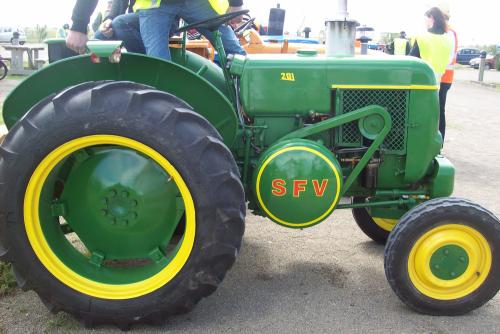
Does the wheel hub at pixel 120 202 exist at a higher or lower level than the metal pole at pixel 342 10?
lower

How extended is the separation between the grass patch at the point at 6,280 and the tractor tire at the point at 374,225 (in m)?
2.28

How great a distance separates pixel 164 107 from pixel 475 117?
9.66 meters

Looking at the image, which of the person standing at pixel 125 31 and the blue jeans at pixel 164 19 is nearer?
the blue jeans at pixel 164 19

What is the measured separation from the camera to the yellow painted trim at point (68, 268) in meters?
2.60

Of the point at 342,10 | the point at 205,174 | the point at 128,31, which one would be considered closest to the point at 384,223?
the point at 342,10

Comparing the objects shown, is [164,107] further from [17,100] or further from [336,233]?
[336,233]

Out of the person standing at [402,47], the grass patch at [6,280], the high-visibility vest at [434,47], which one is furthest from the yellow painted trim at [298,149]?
the person standing at [402,47]

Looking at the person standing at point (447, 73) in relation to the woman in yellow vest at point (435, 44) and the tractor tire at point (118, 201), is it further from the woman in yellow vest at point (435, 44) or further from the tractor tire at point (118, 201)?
the tractor tire at point (118, 201)

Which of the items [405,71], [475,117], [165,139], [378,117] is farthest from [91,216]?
[475,117]

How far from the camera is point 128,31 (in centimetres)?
350

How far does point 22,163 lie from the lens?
8.42 ft

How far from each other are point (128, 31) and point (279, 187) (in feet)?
4.66

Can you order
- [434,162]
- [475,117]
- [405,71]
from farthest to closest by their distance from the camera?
[475,117] < [434,162] < [405,71]

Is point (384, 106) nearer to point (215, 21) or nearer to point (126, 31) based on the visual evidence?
point (215, 21)
